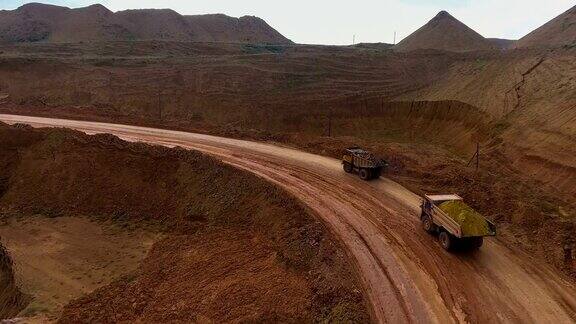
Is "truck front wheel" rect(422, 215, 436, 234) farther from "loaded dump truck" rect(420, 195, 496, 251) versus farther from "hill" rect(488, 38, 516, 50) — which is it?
"hill" rect(488, 38, 516, 50)

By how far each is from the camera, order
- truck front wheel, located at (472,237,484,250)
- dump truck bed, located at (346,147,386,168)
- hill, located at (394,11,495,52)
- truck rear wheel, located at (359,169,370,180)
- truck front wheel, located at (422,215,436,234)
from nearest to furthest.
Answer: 1. truck front wheel, located at (472,237,484,250)
2. truck front wheel, located at (422,215,436,234)
3. dump truck bed, located at (346,147,386,168)
4. truck rear wheel, located at (359,169,370,180)
5. hill, located at (394,11,495,52)

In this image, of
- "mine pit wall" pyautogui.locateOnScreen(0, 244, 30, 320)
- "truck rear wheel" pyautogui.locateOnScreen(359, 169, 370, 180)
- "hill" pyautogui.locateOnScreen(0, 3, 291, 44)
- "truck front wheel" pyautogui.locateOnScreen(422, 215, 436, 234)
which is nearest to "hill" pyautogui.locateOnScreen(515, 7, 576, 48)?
"truck rear wheel" pyautogui.locateOnScreen(359, 169, 370, 180)

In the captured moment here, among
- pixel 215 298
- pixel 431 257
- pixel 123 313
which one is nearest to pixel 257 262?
pixel 215 298

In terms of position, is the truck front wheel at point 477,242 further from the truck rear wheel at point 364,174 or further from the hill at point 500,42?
the hill at point 500,42

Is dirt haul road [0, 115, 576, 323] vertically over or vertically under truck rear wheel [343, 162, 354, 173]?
under

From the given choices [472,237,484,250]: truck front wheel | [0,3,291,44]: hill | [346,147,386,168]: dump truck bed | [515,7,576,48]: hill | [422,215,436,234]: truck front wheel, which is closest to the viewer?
[472,237,484,250]: truck front wheel

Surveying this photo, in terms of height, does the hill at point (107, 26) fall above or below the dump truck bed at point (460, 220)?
above

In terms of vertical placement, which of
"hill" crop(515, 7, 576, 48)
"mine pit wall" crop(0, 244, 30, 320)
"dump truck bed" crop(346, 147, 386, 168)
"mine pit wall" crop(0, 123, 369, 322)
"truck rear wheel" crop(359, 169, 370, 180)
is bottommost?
"mine pit wall" crop(0, 244, 30, 320)

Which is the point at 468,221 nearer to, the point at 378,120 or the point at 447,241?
the point at 447,241

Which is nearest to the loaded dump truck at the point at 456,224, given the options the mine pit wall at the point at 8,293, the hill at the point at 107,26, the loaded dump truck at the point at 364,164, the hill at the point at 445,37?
the loaded dump truck at the point at 364,164
